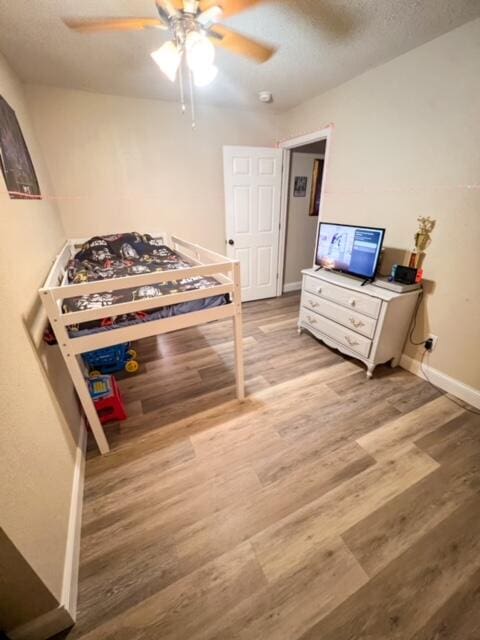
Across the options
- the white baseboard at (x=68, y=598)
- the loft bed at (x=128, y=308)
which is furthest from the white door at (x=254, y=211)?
the white baseboard at (x=68, y=598)

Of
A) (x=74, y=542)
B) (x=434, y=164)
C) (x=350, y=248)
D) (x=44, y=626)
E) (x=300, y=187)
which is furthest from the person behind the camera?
(x=300, y=187)

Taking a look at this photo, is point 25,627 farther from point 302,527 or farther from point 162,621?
point 302,527

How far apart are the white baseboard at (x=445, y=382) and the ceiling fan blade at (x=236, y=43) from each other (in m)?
2.40

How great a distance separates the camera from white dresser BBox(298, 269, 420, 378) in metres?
1.95

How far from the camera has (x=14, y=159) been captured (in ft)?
5.12

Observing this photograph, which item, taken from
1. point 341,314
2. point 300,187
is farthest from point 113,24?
point 300,187

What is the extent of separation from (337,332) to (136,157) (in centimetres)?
281

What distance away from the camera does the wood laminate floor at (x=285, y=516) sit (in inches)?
37.4

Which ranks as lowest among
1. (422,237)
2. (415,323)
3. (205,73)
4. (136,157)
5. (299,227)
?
(415,323)

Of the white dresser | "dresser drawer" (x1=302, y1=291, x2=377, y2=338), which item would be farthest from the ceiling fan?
"dresser drawer" (x1=302, y1=291, x2=377, y2=338)

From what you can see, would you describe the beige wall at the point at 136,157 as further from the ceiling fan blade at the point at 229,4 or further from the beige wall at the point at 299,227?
the ceiling fan blade at the point at 229,4

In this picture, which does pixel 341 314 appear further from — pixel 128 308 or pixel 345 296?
pixel 128 308

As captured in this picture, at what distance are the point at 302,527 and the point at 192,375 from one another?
4.40 ft

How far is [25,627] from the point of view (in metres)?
0.86
